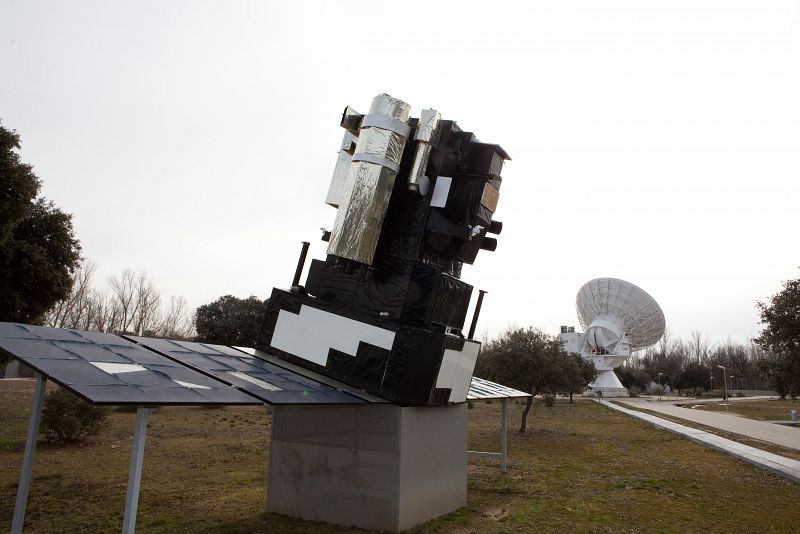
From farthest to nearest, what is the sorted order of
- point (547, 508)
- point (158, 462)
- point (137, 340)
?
point (158, 462) < point (547, 508) < point (137, 340)

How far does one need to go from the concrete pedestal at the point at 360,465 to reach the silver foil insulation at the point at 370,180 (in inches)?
130

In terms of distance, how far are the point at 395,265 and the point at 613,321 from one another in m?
57.5

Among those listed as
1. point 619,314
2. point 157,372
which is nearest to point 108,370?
point 157,372

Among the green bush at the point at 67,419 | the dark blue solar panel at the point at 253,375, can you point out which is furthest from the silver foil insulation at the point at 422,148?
the green bush at the point at 67,419

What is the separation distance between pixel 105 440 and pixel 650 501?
19102 millimetres

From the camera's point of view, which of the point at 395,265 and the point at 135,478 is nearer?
the point at 135,478

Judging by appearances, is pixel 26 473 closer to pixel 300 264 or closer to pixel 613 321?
pixel 300 264

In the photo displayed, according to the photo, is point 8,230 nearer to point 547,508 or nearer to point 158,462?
point 158,462

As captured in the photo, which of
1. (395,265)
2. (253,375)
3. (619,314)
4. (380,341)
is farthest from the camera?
(619,314)

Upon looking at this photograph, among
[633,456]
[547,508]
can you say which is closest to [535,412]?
[633,456]

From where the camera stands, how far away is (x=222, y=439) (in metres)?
21.8

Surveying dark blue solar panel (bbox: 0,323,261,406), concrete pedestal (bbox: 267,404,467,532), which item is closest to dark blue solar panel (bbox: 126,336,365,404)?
dark blue solar panel (bbox: 0,323,261,406)

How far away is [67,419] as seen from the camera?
18.9 metres

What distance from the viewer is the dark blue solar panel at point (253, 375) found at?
8.27 metres
